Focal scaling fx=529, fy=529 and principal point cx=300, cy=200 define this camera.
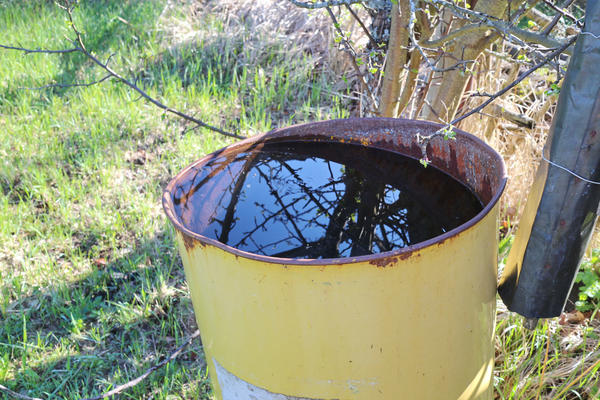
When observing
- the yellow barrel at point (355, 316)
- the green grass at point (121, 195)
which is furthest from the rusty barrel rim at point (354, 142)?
the green grass at point (121, 195)

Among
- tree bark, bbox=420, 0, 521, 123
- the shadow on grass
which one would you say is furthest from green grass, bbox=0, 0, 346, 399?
tree bark, bbox=420, 0, 521, 123

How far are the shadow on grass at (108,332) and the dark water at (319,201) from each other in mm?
876

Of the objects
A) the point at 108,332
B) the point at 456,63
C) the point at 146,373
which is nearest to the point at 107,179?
the point at 108,332

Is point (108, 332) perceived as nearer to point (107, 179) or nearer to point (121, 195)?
point (121, 195)

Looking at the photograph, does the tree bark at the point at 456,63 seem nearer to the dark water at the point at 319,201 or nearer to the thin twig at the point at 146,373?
the dark water at the point at 319,201

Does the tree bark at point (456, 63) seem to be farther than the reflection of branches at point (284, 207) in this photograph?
Yes

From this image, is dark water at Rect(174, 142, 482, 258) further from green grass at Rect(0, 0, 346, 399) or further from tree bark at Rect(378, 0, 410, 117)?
green grass at Rect(0, 0, 346, 399)

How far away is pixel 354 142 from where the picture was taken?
1755mm

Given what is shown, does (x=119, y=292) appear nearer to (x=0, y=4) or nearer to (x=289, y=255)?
(x=289, y=255)

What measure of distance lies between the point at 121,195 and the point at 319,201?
175 cm

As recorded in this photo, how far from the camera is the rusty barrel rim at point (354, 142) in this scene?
983mm

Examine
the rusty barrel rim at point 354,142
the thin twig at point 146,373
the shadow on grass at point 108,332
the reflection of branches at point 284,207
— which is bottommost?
the shadow on grass at point 108,332

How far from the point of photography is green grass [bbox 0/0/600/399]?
6.88ft

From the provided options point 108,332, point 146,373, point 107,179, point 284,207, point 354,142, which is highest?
point 354,142
